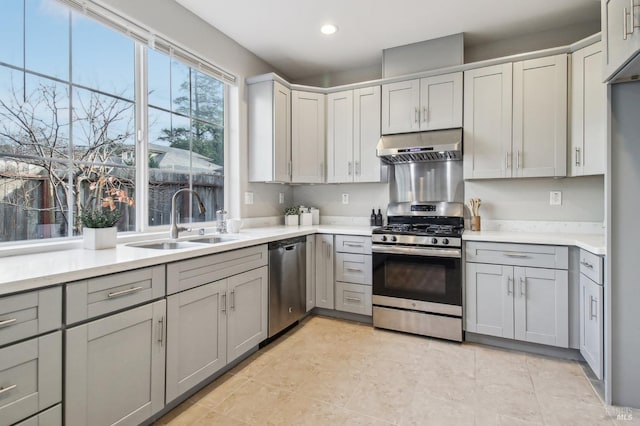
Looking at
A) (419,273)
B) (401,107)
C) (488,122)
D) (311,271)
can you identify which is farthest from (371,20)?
(311,271)

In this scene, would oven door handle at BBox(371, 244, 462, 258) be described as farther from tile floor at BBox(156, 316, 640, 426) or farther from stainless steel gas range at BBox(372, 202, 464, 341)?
tile floor at BBox(156, 316, 640, 426)

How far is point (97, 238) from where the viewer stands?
6.41ft

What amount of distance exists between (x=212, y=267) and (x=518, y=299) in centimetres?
234

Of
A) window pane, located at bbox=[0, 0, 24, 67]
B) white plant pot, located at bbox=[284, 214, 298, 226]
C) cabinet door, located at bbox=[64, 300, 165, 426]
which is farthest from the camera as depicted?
white plant pot, located at bbox=[284, 214, 298, 226]

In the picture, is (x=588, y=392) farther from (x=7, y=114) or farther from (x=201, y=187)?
(x=7, y=114)

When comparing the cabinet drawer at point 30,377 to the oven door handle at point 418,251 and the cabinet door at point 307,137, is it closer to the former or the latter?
the oven door handle at point 418,251

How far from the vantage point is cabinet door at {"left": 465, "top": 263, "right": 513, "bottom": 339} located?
2629 mm

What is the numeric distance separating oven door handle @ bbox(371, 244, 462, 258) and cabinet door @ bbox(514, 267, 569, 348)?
1.59 feet

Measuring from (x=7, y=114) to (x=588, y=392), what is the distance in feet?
12.4

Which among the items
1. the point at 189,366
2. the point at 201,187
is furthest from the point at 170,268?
the point at 201,187

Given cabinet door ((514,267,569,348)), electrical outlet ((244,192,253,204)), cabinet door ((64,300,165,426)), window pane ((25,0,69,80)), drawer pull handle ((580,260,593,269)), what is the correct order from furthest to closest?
electrical outlet ((244,192,253,204)), cabinet door ((514,267,569,348)), drawer pull handle ((580,260,593,269)), window pane ((25,0,69,80)), cabinet door ((64,300,165,426))

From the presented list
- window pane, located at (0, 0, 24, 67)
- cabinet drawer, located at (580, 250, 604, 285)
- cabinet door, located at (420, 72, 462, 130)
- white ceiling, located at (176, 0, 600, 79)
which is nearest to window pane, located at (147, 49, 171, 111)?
white ceiling, located at (176, 0, 600, 79)

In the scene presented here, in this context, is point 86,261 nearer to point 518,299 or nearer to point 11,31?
point 11,31

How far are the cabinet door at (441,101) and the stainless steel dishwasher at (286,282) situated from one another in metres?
1.71
